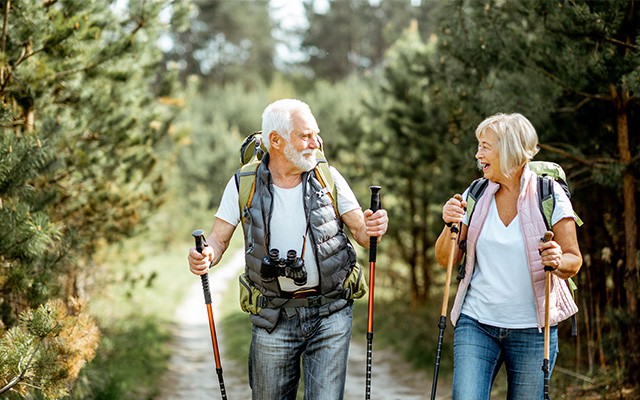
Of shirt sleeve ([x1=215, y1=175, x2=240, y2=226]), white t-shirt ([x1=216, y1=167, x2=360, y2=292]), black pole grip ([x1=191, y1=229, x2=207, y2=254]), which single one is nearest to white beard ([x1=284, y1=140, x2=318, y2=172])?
white t-shirt ([x1=216, y1=167, x2=360, y2=292])

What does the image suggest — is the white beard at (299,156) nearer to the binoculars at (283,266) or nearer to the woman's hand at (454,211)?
the binoculars at (283,266)

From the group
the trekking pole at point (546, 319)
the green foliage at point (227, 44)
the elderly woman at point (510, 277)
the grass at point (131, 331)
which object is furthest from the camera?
the green foliage at point (227, 44)

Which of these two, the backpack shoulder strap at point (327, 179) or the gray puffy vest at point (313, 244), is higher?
the backpack shoulder strap at point (327, 179)

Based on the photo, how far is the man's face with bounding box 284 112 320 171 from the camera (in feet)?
12.2

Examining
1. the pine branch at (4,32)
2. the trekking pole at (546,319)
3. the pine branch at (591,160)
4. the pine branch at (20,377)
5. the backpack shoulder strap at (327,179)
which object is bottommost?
the pine branch at (20,377)

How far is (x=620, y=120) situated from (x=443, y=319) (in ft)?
8.13

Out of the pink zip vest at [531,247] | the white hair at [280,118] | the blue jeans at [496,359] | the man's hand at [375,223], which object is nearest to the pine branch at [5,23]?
the white hair at [280,118]

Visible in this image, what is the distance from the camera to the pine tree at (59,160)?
3.81 meters

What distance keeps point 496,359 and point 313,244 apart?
3.46 ft

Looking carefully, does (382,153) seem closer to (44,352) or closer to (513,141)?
(513,141)

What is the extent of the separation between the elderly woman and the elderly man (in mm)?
528

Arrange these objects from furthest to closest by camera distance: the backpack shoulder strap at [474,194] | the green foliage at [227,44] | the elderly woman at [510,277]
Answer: the green foliage at [227,44]
the backpack shoulder strap at [474,194]
the elderly woman at [510,277]

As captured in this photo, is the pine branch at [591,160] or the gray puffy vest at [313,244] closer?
the gray puffy vest at [313,244]

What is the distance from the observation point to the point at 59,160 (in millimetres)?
4770
